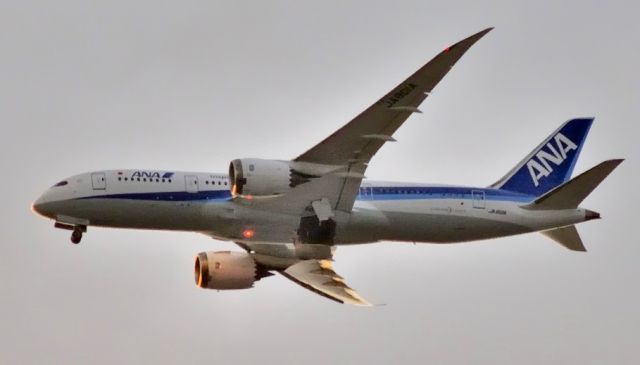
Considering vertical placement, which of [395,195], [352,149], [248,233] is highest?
[352,149]

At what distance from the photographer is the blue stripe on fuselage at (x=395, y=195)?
54.6 m

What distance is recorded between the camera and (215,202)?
55438 mm

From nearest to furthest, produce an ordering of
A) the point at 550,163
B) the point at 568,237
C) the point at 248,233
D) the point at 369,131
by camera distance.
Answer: the point at 369,131 < the point at 248,233 < the point at 568,237 < the point at 550,163

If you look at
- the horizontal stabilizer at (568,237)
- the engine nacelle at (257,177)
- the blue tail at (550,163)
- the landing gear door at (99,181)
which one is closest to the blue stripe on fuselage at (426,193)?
the blue tail at (550,163)

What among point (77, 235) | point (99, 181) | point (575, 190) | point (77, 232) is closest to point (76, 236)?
point (77, 235)

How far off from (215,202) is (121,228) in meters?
4.05

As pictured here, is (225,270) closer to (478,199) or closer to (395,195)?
(395,195)

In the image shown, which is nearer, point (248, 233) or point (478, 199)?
point (248, 233)

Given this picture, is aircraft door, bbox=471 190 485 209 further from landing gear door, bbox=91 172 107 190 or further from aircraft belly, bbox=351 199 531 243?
landing gear door, bbox=91 172 107 190

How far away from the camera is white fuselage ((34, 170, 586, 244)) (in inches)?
2147

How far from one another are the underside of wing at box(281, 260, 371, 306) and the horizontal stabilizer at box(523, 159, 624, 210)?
9645 millimetres

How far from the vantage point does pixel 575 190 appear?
57.9 meters

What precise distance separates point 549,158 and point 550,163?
0.29 meters

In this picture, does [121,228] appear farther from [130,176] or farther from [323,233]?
[323,233]
